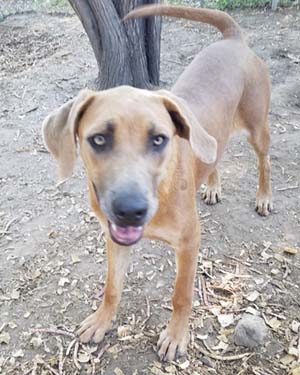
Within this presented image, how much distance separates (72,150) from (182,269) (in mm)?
923

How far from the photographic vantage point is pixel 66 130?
2326 millimetres

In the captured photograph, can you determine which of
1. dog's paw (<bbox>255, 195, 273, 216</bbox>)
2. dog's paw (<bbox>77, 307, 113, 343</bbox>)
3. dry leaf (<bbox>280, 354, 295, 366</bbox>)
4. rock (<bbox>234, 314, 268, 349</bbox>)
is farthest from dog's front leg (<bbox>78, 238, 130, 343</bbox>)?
dog's paw (<bbox>255, 195, 273, 216</bbox>)

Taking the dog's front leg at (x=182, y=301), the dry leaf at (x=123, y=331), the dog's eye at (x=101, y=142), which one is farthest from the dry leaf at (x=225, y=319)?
the dog's eye at (x=101, y=142)

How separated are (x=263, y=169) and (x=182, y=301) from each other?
1.57 m

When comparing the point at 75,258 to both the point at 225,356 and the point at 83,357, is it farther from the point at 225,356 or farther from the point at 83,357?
the point at 225,356

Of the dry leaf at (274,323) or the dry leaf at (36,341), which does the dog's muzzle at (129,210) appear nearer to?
the dry leaf at (36,341)

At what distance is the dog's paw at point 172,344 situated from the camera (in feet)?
9.42

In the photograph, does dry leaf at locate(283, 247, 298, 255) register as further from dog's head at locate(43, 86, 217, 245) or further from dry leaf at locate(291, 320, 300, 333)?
dog's head at locate(43, 86, 217, 245)

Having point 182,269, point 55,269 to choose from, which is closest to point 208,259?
point 182,269

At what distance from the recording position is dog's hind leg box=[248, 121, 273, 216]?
3900 millimetres

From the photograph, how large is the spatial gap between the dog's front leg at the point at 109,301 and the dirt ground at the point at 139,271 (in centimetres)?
6

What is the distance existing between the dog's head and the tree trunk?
8.91ft

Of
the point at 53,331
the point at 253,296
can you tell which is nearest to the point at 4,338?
the point at 53,331

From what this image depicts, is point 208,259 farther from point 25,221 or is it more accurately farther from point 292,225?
point 25,221
